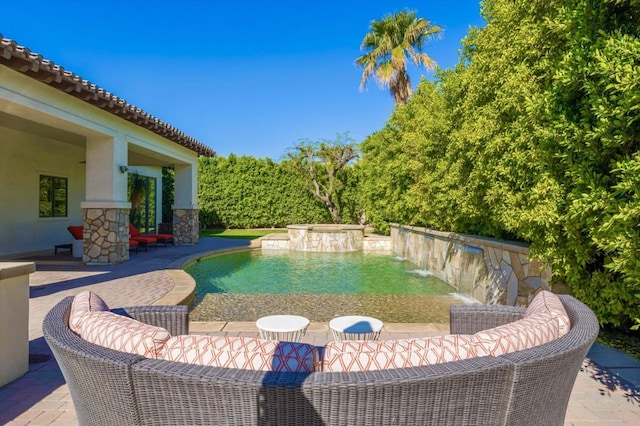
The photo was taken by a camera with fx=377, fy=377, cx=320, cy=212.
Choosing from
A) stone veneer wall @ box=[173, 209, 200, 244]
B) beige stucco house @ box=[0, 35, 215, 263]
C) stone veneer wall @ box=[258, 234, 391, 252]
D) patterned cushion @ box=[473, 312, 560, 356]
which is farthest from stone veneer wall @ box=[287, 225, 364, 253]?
patterned cushion @ box=[473, 312, 560, 356]

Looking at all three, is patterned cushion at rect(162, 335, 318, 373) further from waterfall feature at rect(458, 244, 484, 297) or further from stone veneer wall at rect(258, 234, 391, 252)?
stone veneer wall at rect(258, 234, 391, 252)

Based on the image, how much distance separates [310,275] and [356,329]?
670cm

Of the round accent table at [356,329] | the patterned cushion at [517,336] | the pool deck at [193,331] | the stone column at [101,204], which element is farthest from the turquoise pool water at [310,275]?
the patterned cushion at [517,336]

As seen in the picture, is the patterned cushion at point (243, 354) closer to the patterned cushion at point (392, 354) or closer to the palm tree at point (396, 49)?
the patterned cushion at point (392, 354)

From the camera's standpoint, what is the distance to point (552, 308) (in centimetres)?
248

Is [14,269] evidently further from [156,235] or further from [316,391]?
[156,235]

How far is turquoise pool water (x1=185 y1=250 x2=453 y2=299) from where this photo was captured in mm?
8781

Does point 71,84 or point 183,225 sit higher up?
point 71,84

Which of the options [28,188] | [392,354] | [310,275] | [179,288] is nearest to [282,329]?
[392,354]

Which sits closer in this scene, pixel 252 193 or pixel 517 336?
pixel 517 336

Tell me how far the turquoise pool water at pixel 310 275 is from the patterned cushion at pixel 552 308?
5.75 meters

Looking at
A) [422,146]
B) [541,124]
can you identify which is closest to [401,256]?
[422,146]

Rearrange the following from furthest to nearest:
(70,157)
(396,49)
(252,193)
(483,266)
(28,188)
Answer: (252,193) → (396,49) → (70,157) → (28,188) → (483,266)

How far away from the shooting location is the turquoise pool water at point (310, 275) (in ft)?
Result: 28.8
